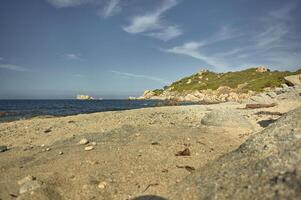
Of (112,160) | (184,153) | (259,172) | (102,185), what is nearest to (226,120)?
(184,153)

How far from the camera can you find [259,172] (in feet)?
24.3

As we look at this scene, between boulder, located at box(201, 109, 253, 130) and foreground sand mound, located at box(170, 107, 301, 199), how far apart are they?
956 centimetres

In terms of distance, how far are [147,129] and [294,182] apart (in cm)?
1295

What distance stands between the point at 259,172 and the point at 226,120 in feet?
42.6

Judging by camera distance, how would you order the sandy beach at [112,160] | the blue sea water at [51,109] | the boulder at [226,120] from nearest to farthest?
1. the sandy beach at [112,160]
2. the boulder at [226,120]
3. the blue sea water at [51,109]

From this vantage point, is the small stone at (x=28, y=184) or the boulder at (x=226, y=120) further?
the boulder at (x=226, y=120)

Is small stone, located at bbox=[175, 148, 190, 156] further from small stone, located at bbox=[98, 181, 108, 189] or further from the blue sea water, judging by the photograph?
the blue sea water

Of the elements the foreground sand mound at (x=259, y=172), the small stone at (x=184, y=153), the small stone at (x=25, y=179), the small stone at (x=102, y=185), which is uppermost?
the foreground sand mound at (x=259, y=172)

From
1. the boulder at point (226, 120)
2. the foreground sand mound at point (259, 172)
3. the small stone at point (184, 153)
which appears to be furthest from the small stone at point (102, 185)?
the boulder at point (226, 120)

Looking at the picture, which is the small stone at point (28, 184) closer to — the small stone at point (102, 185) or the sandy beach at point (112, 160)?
the sandy beach at point (112, 160)

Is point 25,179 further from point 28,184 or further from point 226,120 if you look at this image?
point 226,120

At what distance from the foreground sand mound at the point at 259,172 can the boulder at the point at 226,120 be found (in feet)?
31.4

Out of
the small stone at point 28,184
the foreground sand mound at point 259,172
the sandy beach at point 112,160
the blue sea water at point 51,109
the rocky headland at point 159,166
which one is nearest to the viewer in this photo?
the foreground sand mound at point 259,172

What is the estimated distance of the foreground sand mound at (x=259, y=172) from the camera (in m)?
6.50
